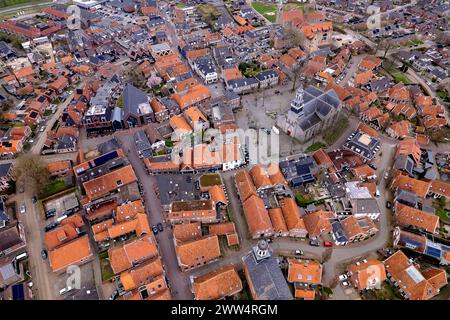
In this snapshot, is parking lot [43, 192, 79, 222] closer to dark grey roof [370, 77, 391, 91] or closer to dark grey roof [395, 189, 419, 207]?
dark grey roof [395, 189, 419, 207]

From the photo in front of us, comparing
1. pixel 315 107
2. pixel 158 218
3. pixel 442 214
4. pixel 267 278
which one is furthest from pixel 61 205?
pixel 442 214

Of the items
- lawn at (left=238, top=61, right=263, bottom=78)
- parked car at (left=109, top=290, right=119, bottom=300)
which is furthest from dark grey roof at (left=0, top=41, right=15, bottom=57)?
parked car at (left=109, top=290, right=119, bottom=300)

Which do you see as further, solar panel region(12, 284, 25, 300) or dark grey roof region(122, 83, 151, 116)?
dark grey roof region(122, 83, 151, 116)

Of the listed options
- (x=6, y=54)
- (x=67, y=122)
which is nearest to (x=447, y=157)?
(x=67, y=122)

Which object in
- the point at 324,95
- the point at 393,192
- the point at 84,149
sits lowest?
the point at 393,192

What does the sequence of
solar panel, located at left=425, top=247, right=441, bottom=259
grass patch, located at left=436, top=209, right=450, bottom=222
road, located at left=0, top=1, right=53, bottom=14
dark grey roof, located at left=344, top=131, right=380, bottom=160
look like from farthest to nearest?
road, located at left=0, top=1, right=53, bottom=14, dark grey roof, located at left=344, top=131, right=380, bottom=160, grass patch, located at left=436, top=209, right=450, bottom=222, solar panel, located at left=425, top=247, right=441, bottom=259

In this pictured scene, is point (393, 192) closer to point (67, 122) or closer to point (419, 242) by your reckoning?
point (419, 242)

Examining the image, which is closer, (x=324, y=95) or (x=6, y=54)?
(x=324, y=95)
